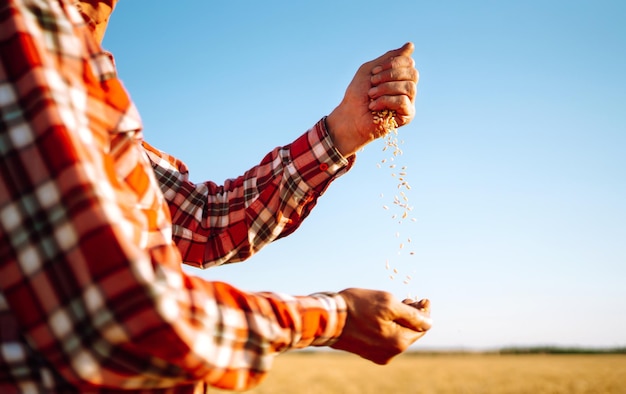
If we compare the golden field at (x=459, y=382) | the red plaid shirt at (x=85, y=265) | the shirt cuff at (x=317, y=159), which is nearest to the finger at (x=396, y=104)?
the shirt cuff at (x=317, y=159)

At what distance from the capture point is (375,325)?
151 cm

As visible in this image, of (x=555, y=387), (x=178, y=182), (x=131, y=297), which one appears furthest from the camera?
(x=555, y=387)

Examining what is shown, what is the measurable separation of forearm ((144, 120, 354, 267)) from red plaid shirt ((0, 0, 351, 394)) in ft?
4.19

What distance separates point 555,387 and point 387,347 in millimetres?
31635

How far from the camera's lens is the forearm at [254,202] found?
2621 mm

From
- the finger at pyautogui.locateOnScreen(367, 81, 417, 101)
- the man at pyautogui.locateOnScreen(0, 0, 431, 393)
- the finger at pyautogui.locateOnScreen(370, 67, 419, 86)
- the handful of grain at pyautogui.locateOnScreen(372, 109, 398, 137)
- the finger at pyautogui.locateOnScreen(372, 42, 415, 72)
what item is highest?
the finger at pyautogui.locateOnScreen(372, 42, 415, 72)

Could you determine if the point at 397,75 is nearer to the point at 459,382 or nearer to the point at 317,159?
the point at 317,159

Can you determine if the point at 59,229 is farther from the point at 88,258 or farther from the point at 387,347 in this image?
the point at 387,347

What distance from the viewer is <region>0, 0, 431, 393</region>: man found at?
112 centimetres

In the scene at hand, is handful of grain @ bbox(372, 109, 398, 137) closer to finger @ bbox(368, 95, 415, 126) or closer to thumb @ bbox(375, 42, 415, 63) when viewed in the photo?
finger @ bbox(368, 95, 415, 126)

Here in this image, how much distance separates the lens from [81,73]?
4.17ft

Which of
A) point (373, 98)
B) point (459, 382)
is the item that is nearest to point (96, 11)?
point (373, 98)

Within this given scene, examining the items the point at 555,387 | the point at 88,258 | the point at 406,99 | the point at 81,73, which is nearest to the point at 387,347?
the point at 88,258

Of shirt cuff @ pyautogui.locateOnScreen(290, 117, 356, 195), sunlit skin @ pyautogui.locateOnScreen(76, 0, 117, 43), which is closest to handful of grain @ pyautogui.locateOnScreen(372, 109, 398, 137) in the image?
shirt cuff @ pyautogui.locateOnScreen(290, 117, 356, 195)
